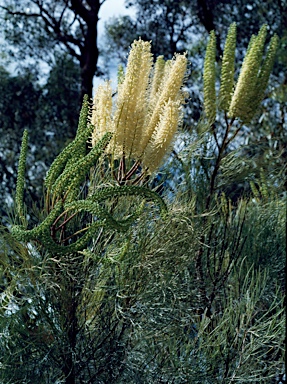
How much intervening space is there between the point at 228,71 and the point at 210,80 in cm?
5

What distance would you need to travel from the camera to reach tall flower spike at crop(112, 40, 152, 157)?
122 centimetres

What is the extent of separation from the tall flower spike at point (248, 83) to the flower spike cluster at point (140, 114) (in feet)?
1.60

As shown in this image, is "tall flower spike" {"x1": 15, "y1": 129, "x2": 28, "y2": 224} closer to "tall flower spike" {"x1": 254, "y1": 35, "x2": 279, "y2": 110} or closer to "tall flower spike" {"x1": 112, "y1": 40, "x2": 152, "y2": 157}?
"tall flower spike" {"x1": 112, "y1": 40, "x2": 152, "y2": 157}

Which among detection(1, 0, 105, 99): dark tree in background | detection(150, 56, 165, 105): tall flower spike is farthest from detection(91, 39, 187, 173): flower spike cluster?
detection(1, 0, 105, 99): dark tree in background

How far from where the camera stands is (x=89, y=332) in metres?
1.36

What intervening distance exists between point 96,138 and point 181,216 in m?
0.26

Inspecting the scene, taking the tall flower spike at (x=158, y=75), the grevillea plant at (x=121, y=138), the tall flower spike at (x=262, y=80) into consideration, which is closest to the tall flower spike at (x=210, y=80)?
the tall flower spike at (x=262, y=80)

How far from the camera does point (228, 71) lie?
1.76 meters

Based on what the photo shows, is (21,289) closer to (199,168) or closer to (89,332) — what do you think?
(89,332)

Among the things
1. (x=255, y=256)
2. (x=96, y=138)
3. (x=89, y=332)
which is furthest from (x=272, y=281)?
(x=96, y=138)

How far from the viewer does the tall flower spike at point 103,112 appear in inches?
49.2

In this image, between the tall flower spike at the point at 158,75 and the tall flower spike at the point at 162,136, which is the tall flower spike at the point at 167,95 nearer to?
the tall flower spike at the point at 162,136

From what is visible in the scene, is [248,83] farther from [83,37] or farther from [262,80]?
[83,37]

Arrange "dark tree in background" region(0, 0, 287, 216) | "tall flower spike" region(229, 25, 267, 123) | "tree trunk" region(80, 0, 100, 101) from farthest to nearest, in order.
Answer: "dark tree in background" region(0, 0, 287, 216)
"tree trunk" region(80, 0, 100, 101)
"tall flower spike" region(229, 25, 267, 123)
